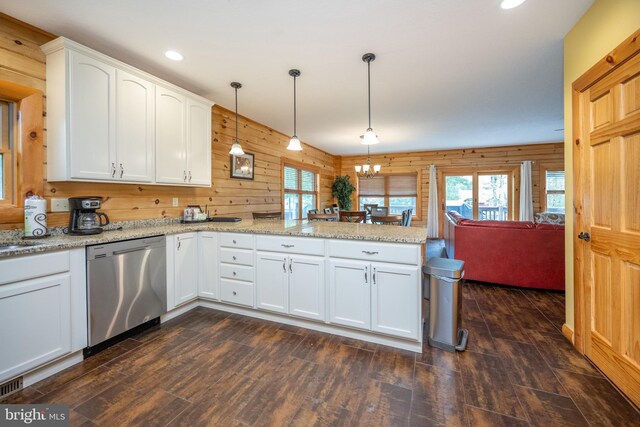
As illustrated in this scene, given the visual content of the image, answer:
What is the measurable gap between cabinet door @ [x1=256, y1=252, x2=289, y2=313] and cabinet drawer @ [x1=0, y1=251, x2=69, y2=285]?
138cm

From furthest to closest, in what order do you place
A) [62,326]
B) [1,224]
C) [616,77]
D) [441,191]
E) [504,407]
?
[441,191], [1,224], [62,326], [616,77], [504,407]

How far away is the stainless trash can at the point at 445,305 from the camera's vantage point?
2.10 m

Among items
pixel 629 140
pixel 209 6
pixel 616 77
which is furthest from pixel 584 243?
pixel 209 6

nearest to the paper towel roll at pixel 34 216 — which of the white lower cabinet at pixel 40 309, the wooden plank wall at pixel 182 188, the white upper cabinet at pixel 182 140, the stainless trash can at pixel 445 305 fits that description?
the wooden plank wall at pixel 182 188

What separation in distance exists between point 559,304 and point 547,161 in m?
4.88

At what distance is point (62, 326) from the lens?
1863mm

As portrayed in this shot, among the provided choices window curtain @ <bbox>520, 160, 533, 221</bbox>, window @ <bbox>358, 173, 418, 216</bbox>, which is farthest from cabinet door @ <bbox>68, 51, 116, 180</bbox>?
window curtain @ <bbox>520, 160, 533, 221</bbox>

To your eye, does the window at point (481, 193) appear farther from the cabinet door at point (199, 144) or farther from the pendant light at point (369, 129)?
the cabinet door at point (199, 144)

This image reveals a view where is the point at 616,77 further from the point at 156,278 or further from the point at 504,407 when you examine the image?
the point at 156,278

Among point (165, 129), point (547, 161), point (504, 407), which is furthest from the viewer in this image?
point (547, 161)

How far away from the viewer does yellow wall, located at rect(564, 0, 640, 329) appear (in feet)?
5.41

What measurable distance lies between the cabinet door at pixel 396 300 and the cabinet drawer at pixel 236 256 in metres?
1.21

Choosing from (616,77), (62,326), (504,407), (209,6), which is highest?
(209,6)

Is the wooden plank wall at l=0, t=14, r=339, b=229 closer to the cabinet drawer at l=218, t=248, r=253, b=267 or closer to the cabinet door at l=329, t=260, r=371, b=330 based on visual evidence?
the cabinet drawer at l=218, t=248, r=253, b=267
